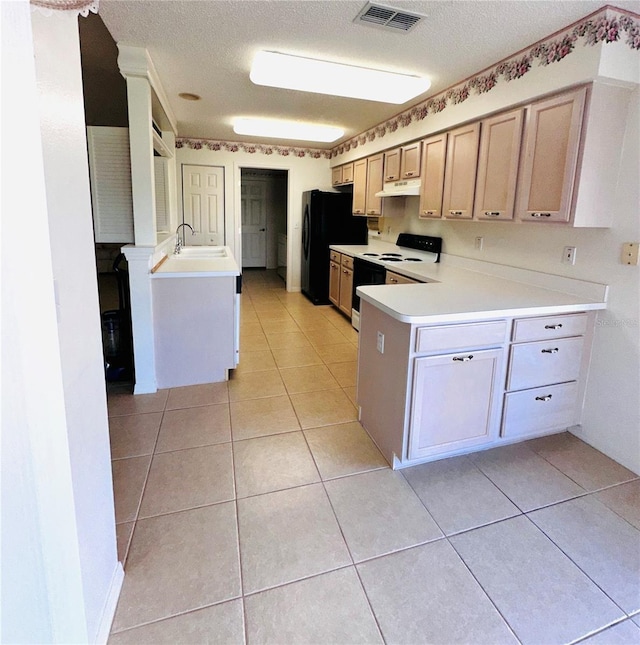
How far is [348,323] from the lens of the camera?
16.0 ft

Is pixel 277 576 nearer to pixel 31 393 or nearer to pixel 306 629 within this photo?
pixel 306 629

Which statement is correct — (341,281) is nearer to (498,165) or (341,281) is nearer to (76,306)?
(498,165)

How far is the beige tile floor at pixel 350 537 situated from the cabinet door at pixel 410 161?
2.38 meters

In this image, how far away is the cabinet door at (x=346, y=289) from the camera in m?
4.82

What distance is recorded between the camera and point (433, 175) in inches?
136

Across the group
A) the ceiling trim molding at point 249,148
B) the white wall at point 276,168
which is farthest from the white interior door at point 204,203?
the ceiling trim molding at point 249,148

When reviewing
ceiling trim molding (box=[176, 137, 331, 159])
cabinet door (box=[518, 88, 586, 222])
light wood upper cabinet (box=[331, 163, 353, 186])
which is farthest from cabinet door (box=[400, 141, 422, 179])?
ceiling trim molding (box=[176, 137, 331, 159])

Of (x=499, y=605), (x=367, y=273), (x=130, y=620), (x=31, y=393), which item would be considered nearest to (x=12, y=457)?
(x=31, y=393)

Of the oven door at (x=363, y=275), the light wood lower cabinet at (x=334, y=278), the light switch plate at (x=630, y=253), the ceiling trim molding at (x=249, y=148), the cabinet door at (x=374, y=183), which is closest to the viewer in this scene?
the light switch plate at (x=630, y=253)

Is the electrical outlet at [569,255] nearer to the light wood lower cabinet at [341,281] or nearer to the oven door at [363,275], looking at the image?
the oven door at [363,275]

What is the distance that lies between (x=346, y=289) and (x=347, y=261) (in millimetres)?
338

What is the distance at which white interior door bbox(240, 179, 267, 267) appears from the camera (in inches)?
344

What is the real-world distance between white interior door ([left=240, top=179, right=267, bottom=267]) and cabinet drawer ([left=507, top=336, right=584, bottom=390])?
24.5 feet

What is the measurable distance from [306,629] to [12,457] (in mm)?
1118
